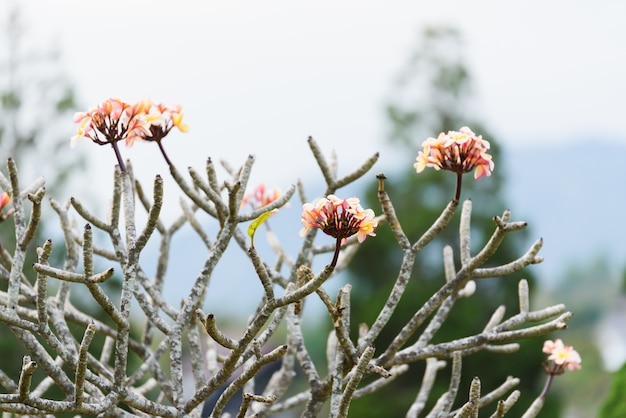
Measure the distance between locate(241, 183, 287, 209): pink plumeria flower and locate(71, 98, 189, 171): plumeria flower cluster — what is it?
58 centimetres

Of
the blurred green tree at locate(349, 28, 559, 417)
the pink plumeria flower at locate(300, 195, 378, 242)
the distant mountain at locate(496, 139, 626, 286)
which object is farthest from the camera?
the distant mountain at locate(496, 139, 626, 286)

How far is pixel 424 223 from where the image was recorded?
7.85m

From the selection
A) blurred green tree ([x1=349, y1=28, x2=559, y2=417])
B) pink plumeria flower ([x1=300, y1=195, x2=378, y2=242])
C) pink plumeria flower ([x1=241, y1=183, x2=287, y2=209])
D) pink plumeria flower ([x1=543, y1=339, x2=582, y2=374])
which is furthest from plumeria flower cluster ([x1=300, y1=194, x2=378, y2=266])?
blurred green tree ([x1=349, y1=28, x2=559, y2=417])

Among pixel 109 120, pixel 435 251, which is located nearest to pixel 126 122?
pixel 109 120

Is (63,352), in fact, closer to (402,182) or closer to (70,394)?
(70,394)

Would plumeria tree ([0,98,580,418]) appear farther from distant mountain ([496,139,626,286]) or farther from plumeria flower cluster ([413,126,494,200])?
distant mountain ([496,139,626,286])

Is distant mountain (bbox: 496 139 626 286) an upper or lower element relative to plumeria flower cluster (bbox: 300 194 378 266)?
upper

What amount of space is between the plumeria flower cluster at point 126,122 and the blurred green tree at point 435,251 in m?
5.26

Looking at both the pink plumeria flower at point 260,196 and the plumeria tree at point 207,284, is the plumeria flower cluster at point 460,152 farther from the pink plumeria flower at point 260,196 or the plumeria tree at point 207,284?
the pink plumeria flower at point 260,196

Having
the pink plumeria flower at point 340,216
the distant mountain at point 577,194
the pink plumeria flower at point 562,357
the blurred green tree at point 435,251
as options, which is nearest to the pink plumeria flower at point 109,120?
the pink plumeria flower at point 340,216

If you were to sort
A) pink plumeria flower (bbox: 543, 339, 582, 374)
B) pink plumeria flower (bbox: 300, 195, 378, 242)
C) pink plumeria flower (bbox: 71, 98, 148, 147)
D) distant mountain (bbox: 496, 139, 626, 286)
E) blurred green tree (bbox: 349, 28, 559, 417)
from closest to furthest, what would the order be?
pink plumeria flower (bbox: 300, 195, 378, 242)
pink plumeria flower (bbox: 71, 98, 148, 147)
pink plumeria flower (bbox: 543, 339, 582, 374)
blurred green tree (bbox: 349, 28, 559, 417)
distant mountain (bbox: 496, 139, 626, 286)

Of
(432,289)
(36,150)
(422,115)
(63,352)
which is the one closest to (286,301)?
(63,352)

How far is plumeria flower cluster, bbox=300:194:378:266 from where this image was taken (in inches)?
62.4

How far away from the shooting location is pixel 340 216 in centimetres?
160
